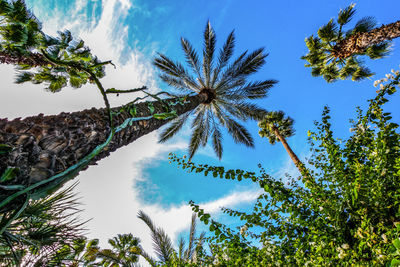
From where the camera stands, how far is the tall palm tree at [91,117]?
1471 mm

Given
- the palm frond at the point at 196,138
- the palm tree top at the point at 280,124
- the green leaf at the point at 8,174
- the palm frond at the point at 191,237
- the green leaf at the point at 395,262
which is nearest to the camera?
the green leaf at the point at 8,174

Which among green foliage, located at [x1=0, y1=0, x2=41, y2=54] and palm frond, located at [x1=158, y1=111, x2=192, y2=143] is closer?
green foliage, located at [x1=0, y1=0, x2=41, y2=54]

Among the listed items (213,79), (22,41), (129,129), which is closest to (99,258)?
(129,129)

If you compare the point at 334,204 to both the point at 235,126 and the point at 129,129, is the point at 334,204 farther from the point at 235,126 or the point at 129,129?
the point at 235,126

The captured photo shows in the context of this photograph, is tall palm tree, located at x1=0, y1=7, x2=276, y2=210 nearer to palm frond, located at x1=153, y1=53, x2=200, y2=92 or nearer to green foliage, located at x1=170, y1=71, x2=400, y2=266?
palm frond, located at x1=153, y1=53, x2=200, y2=92

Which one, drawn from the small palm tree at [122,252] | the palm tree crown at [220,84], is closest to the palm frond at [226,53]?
the palm tree crown at [220,84]

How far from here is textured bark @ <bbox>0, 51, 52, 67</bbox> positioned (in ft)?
17.1

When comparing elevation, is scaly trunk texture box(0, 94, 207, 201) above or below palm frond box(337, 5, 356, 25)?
below

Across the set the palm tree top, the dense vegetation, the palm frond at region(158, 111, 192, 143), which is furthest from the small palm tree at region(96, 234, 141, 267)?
the palm tree top

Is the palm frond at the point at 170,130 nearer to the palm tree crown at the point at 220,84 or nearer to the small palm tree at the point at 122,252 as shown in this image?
the palm tree crown at the point at 220,84

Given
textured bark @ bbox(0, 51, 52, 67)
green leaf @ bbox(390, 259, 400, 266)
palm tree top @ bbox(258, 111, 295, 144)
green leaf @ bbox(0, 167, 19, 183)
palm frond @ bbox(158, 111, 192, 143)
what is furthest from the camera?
palm tree top @ bbox(258, 111, 295, 144)

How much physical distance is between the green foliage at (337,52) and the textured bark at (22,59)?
10840mm

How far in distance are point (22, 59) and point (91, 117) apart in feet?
16.9

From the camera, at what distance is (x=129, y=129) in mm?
2951
